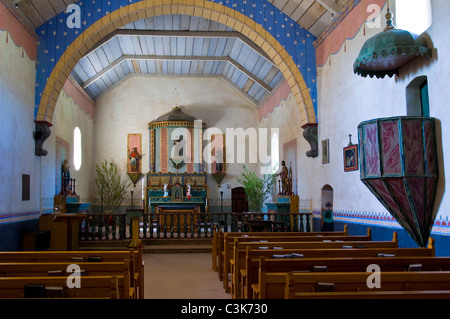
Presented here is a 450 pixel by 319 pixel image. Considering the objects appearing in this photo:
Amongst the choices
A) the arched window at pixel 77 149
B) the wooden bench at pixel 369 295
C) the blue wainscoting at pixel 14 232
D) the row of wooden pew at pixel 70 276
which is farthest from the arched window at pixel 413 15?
the arched window at pixel 77 149

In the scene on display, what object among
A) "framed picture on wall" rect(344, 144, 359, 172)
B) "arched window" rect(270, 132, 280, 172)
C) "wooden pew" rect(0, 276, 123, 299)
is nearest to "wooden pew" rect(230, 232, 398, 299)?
"wooden pew" rect(0, 276, 123, 299)

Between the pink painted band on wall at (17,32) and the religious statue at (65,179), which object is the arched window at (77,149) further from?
the pink painted band on wall at (17,32)

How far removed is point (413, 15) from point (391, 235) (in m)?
3.60

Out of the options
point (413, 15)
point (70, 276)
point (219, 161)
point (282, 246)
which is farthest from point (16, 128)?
point (219, 161)

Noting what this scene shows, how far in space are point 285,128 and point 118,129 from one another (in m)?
7.72

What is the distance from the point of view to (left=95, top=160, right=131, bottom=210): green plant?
17703 mm

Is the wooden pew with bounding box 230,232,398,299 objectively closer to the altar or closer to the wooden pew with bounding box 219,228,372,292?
the wooden pew with bounding box 219,228,372,292

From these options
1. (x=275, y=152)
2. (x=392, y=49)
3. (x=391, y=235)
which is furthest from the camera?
(x=275, y=152)

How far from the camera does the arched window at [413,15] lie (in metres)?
6.79

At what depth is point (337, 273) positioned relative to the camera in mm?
3527

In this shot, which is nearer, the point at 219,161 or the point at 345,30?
the point at 345,30

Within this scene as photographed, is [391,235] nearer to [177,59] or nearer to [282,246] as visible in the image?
[282,246]

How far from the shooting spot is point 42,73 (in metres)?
10.8
